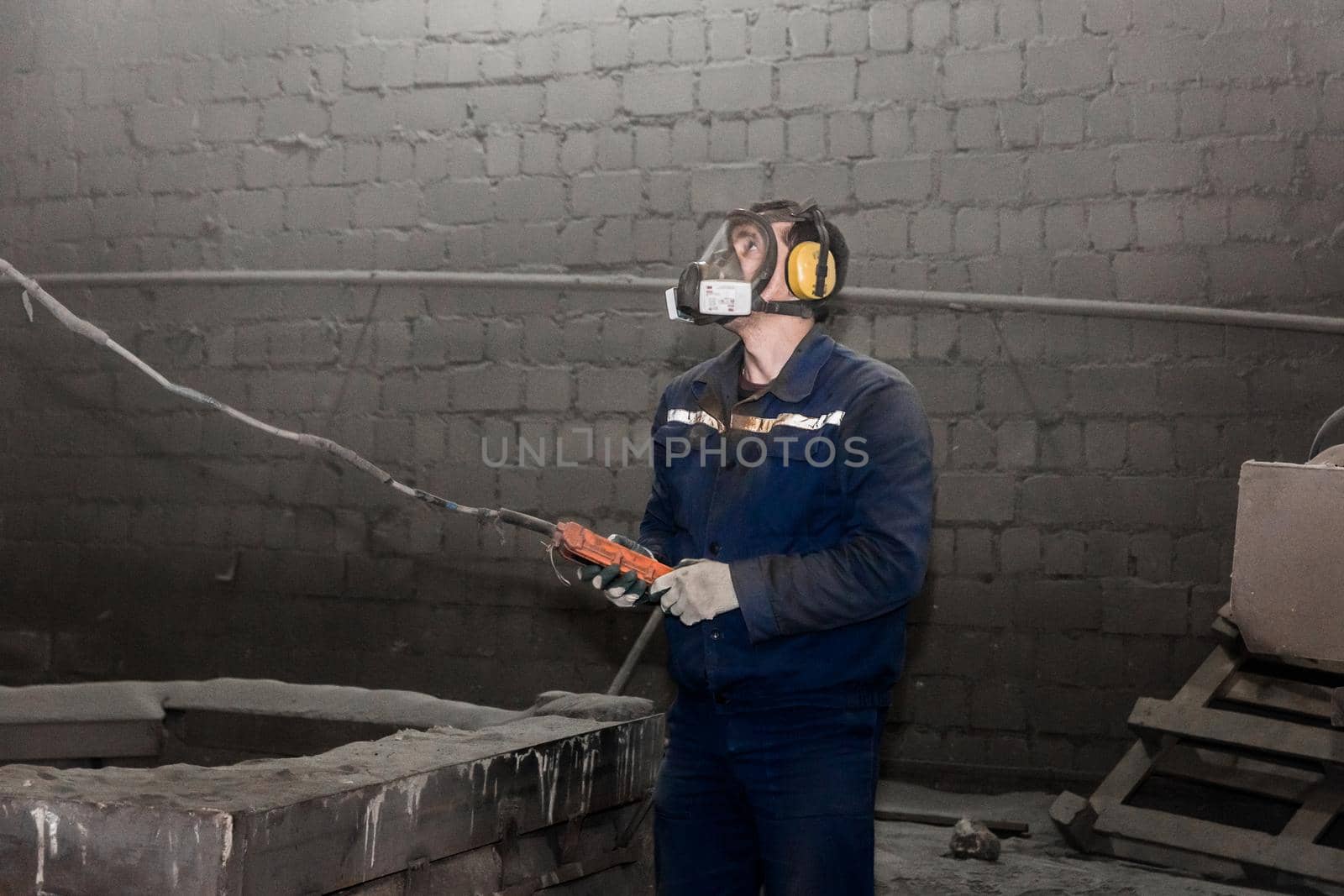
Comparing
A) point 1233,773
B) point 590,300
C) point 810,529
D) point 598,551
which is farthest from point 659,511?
point 590,300

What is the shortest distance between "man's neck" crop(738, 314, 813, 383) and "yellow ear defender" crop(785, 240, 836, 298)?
52 mm

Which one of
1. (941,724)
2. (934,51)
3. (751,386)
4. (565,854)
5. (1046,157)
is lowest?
(941,724)

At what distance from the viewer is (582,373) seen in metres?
5.52

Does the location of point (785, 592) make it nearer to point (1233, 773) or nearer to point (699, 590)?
point (699, 590)

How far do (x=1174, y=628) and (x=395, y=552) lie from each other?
10.2 feet

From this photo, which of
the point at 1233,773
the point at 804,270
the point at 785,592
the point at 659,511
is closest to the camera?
the point at 785,592

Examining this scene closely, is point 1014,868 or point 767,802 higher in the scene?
point 767,802

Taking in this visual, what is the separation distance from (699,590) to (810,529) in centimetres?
23

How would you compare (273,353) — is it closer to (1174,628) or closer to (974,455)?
(974,455)

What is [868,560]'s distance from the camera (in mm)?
2107

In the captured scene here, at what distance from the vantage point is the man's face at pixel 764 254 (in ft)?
7.70

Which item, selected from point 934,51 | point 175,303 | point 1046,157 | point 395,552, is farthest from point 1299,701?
point 175,303

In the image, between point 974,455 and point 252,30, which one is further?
point 252,30

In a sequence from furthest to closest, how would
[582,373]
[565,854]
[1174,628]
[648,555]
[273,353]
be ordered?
[273,353] < [582,373] < [1174,628] < [565,854] < [648,555]
